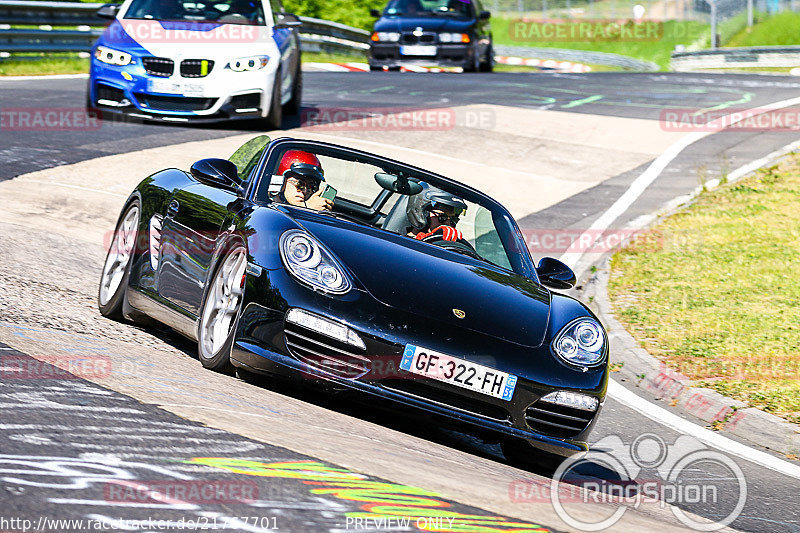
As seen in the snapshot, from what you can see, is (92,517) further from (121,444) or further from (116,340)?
(116,340)

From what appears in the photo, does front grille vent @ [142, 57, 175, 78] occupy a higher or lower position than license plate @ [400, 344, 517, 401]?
higher

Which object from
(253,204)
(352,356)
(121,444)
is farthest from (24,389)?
(253,204)

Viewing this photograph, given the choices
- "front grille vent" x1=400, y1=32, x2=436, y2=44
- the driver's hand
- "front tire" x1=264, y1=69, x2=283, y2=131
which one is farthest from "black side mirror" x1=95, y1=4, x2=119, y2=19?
"front grille vent" x1=400, y1=32, x2=436, y2=44

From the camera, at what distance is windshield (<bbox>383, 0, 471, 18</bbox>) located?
26.1 m

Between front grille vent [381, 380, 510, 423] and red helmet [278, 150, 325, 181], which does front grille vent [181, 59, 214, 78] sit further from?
front grille vent [381, 380, 510, 423]

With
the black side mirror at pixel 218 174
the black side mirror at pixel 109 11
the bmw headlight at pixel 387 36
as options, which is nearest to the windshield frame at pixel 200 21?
the black side mirror at pixel 109 11

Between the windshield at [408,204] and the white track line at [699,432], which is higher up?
the windshield at [408,204]

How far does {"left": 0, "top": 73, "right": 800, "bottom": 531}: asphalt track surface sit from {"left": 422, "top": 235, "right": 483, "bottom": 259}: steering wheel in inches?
41.3

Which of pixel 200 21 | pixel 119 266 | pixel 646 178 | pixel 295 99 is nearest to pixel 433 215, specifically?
pixel 119 266

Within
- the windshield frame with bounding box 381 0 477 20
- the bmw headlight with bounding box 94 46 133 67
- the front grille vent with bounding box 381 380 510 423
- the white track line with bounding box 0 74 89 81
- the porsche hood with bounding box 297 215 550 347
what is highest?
the windshield frame with bounding box 381 0 477 20

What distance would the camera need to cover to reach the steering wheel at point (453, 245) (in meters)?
6.57

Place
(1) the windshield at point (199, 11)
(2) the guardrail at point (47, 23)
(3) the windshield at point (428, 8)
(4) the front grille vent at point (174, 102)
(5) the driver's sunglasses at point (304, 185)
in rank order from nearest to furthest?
(5) the driver's sunglasses at point (304, 185)
(4) the front grille vent at point (174, 102)
(1) the windshield at point (199, 11)
(2) the guardrail at point (47, 23)
(3) the windshield at point (428, 8)

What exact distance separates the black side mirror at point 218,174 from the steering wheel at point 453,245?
107cm

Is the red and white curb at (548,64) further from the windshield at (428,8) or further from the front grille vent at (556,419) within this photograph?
the front grille vent at (556,419)
